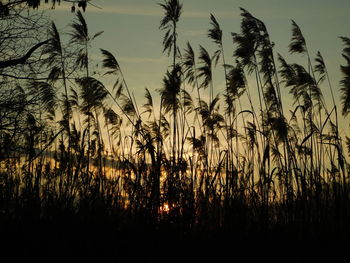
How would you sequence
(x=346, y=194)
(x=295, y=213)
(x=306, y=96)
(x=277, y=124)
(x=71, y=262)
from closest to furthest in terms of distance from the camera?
(x=71, y=262) → (x=295, y=213) → (x=346, y=194) → (x=277, y=124) → (x=306, y=96)

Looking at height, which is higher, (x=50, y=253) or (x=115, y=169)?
(x=115, y=169)

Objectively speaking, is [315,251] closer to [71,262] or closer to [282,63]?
[71,262]

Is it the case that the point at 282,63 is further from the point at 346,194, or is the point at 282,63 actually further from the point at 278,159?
the point at 346,194

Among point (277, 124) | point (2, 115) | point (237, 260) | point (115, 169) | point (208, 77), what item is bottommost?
point (237, 260)

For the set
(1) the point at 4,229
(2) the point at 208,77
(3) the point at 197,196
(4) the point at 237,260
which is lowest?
(4) the point at 237,260

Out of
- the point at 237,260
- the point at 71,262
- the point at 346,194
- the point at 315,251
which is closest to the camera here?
the point at 71,262

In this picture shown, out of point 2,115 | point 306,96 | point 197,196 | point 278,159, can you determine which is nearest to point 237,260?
point 197,196

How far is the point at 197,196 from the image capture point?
512 cm

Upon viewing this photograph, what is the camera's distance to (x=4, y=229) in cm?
416

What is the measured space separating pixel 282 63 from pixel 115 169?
3949 mm

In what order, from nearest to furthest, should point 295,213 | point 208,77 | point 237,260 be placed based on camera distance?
point 237,260, point 295,213, point 208,77

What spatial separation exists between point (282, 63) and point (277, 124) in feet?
5.96

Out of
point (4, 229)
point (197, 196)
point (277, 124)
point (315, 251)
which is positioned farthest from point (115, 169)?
point (315, 251)

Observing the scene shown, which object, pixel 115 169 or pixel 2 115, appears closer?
pixel 115 169
